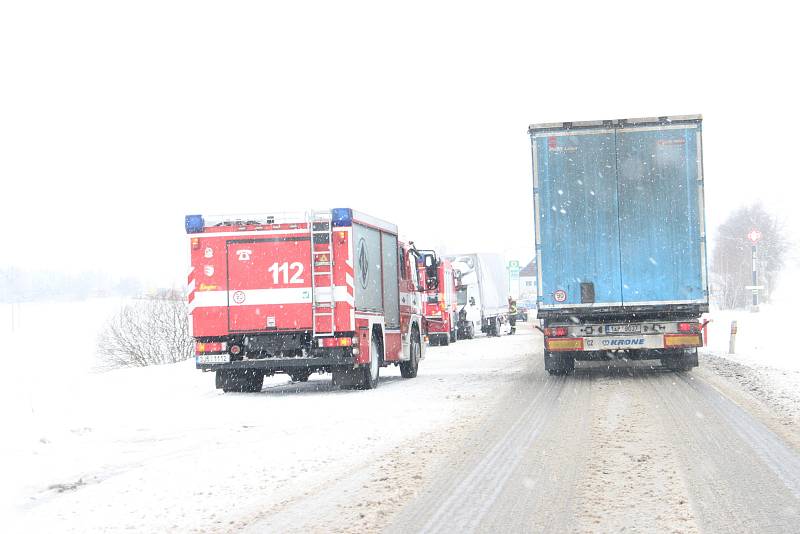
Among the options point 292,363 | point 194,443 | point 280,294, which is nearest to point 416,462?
point 194,443

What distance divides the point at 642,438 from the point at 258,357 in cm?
736

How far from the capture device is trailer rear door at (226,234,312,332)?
49.8 feet

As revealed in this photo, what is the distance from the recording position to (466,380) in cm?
1788

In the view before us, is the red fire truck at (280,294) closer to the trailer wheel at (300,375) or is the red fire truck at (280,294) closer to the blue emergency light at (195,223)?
the blue emergency light at (195,223)

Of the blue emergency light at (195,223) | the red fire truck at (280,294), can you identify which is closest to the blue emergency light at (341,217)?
the red fire truck at (280,294)

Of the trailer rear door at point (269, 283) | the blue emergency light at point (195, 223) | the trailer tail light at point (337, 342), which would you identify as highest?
the blue emergency light at point (195, 223)

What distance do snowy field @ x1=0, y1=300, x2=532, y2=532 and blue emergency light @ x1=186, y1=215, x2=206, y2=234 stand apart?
2.71 metres

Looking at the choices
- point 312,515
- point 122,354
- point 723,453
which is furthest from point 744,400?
point 122,354

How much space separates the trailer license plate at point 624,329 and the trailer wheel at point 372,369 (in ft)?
12.8

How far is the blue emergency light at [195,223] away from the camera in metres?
15.4

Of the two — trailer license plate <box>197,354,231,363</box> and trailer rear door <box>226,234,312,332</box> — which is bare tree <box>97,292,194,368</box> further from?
trailer rear door <box>226,234,312,332</box>

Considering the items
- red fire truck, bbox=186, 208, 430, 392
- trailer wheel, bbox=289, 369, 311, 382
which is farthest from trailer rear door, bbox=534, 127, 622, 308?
trailer wheel, bbox=289, 369, 311, 382

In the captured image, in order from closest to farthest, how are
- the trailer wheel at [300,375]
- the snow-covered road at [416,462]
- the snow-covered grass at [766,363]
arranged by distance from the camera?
the snow-covered road at [416,462] → the snow-covered grass at [766,363] → the trailer wheel at [300,375]

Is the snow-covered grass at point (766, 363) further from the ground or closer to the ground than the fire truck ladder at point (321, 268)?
closer to the ground
